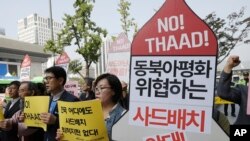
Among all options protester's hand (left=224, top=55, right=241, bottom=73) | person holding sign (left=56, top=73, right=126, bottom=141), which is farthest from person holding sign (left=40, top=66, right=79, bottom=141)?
protester's hand (left=224, top=55, right=241, bottom=73)

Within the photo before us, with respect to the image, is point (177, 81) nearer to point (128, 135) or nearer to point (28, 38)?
point (128, 135)

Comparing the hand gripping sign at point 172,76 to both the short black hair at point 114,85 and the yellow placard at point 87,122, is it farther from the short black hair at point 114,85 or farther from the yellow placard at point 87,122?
the short black hair at point 114,85

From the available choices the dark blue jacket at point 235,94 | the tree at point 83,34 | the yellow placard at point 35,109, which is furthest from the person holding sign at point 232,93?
the tree at point 83,34

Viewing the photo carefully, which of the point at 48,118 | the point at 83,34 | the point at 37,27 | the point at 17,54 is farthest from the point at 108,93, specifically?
the point at 37,27

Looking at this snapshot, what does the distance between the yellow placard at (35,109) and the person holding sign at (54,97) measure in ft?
0.25

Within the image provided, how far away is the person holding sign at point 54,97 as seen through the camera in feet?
11.2

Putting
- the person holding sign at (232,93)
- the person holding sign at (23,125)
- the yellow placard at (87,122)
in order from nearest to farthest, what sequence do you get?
the yellow placard at (87,122)
the person holding sign at (232,93)
the person holding sign at (23,125)

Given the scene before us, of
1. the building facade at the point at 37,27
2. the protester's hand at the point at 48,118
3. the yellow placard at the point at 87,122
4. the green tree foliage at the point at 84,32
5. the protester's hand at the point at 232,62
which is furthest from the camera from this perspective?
the building facade at the point at 37,27

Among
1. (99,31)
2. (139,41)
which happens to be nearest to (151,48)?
(139,41)

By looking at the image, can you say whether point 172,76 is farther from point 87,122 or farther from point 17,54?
point 17,54

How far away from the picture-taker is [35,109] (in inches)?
144

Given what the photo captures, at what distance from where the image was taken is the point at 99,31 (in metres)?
19.6

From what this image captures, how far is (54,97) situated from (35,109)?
22 centimetres

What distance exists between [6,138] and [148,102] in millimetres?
3184
